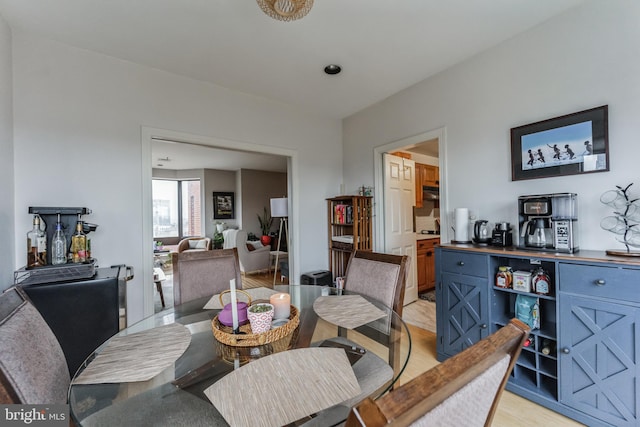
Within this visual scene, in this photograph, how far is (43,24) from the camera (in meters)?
1.95

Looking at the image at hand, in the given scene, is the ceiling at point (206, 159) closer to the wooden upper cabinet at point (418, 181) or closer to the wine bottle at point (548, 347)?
the wooden upper cabinet at point (418, 181)

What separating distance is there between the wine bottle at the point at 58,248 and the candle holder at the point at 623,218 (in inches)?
144

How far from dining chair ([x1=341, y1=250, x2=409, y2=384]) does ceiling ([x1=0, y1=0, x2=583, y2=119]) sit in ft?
5.60

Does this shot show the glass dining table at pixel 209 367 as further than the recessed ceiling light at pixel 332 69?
No

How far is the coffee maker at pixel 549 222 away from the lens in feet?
5.83

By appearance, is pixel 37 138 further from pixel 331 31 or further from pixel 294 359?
pixel 294 359

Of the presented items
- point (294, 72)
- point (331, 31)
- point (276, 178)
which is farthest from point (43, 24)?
point (276, 178)

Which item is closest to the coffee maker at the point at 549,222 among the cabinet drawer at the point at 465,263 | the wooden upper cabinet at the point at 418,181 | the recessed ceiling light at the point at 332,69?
the cabinet drawer at the point at 465,263

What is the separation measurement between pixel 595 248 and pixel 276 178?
703cm

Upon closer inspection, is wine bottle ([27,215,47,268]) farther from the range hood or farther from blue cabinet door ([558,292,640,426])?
the range hood

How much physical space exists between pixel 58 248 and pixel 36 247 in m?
0.12

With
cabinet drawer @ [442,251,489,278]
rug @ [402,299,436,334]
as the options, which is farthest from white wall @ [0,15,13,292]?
rug @ [402,299,436,334]

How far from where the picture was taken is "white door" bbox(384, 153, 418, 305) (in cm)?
338

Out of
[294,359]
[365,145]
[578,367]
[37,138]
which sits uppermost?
[365,145]
